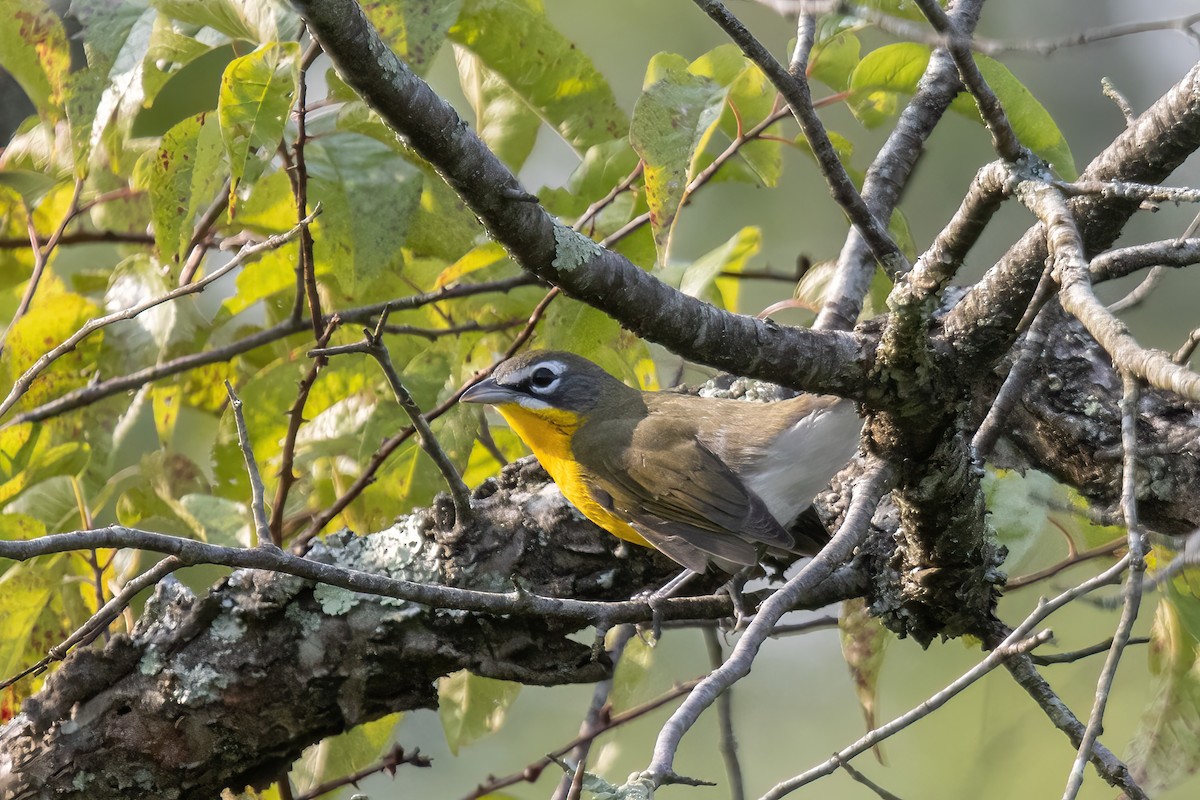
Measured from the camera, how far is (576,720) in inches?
314

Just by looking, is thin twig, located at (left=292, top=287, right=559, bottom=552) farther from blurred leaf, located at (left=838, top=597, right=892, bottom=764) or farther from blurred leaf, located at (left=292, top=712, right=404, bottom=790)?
blurred leaf, located at (left=838, top=597, right=892, bottom=764)

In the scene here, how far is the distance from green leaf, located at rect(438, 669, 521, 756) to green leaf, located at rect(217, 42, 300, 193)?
1472mm

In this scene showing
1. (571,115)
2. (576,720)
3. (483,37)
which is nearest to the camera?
(483,37)

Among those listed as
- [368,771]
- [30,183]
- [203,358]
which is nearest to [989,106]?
[203,358]

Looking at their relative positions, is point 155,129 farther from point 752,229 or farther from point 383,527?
point 752,229

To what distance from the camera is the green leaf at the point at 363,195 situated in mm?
2467

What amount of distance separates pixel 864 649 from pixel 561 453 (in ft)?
3.63

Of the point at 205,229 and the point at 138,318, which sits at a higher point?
the point at 205,229

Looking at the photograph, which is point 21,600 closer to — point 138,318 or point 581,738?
point 138,318

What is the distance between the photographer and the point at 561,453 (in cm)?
332

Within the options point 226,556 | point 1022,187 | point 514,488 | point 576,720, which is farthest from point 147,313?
point 576,720

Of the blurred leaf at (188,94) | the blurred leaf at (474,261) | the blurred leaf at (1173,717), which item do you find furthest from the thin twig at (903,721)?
the blurred leaf at (188,94)

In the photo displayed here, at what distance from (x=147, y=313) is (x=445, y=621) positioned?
1.13 metres

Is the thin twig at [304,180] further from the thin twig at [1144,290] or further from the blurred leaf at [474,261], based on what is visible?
the thin twig at [1144,290]
